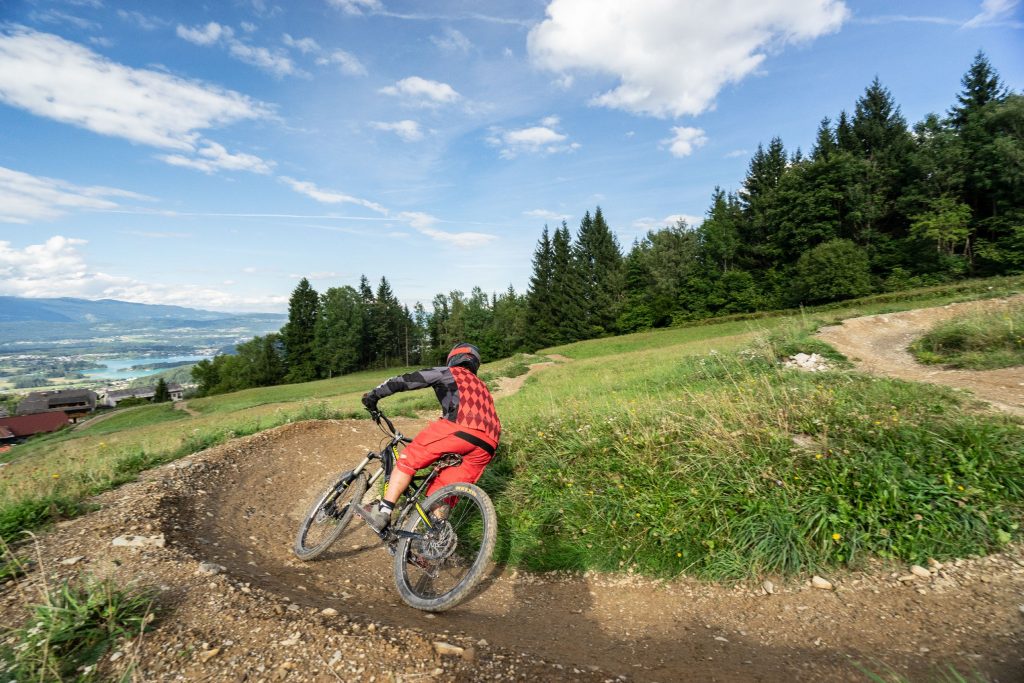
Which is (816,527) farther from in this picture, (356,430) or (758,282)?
(758,282)

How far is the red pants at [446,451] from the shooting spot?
450 centimetres

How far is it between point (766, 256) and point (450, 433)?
6843 cm

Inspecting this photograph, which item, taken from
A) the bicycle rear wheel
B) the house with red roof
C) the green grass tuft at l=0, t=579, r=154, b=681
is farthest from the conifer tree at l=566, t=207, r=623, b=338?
the house with red roof

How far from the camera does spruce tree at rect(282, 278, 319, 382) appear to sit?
252ft

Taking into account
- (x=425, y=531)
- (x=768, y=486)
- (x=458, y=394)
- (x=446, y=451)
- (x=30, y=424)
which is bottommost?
(x=30, y=424)

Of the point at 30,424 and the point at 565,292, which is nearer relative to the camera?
the point at 30,424

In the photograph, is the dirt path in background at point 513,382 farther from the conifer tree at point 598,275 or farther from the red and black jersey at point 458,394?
the conifer tree at point 598,275

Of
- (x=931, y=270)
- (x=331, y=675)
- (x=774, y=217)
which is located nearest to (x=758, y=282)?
(x=774, y=217)

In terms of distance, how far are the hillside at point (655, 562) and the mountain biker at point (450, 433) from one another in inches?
43.0

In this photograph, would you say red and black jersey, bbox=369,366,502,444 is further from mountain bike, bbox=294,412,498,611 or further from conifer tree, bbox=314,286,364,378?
conifer tree, bbox=314,286,364,378

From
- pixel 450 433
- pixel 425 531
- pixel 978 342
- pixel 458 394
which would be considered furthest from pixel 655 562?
pixel 978 342

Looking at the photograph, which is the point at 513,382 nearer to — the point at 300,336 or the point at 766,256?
the point at 766,256

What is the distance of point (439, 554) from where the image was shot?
169 inches

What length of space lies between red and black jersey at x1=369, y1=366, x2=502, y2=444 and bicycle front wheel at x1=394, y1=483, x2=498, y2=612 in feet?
2.12
